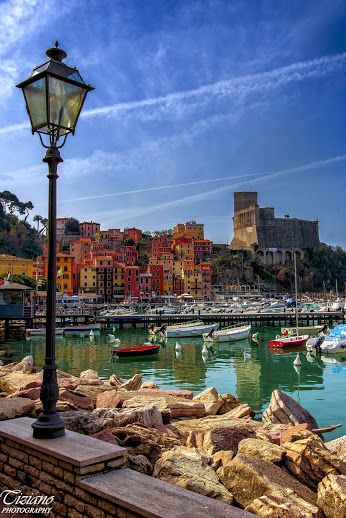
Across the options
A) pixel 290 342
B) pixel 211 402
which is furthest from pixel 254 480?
pixel 290 342

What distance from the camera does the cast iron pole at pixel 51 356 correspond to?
454 cm

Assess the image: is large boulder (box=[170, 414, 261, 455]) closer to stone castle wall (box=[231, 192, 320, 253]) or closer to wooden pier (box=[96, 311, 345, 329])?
wooden pier (box=[96, 311, 345, 329])

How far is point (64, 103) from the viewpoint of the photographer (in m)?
5.01

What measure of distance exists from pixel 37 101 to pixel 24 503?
4.00m

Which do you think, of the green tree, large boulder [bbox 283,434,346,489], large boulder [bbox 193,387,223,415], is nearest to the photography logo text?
large boulder [bbox 283,434,346,489]

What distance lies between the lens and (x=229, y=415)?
10211 millimetres

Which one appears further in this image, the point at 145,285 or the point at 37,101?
the point at 145,285

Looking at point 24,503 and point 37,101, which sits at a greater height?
point 37,101

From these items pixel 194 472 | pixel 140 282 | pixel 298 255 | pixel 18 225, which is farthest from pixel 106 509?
pixel 298 255

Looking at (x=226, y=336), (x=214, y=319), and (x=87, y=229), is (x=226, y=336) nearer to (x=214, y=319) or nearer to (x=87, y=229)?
(x=214, y=319)

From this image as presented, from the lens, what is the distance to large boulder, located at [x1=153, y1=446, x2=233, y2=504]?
475 centimetres

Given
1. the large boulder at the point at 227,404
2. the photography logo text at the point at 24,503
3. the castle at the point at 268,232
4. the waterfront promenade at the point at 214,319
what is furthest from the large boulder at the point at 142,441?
the castle at the point at 268,232

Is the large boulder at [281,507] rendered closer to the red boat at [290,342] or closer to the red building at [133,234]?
the red boat at [290,342]

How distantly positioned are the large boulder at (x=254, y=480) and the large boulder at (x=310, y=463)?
34 cm
